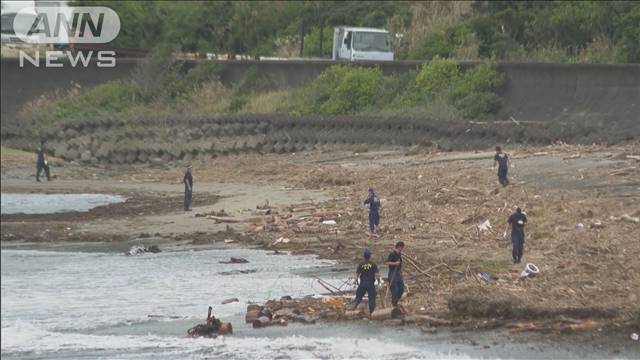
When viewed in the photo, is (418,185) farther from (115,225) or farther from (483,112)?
(483,112)

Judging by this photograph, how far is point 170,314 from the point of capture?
Answer: 21.4m

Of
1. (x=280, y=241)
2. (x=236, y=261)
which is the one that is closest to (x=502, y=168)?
(x=280, y=241)

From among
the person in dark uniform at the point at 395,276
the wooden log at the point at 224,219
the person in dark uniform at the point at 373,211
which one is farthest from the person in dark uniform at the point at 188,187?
the person in dark uniform at the point at 395,276

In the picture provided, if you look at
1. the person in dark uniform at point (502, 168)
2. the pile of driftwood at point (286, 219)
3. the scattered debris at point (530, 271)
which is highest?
the person in dark uniform at point (502, 168)

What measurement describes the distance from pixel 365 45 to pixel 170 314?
1421 inches

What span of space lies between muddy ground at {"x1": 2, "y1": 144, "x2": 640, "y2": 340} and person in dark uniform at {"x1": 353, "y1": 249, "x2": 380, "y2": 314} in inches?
39.2

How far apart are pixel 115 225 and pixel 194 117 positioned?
67.5 ft

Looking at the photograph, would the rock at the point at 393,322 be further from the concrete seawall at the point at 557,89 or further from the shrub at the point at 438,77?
the shrub at the point at 438,77

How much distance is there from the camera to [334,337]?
19.7 m

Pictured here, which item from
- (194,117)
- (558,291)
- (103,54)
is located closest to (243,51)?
(103,54)

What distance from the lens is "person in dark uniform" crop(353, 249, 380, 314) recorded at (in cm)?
2030

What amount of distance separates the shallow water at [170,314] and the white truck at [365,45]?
29.4m

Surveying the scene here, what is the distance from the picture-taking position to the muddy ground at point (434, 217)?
21188mm

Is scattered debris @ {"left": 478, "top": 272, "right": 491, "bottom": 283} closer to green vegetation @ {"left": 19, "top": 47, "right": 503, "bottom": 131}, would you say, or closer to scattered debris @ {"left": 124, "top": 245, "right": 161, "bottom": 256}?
scattered debris @ {"left": 124, "top": 245, "right": 161, "bottom": 256}
